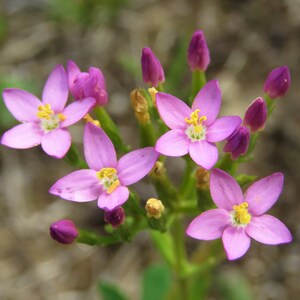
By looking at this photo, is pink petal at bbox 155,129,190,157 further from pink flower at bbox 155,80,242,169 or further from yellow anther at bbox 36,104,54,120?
yellow anther at bbox 36,104,54,120

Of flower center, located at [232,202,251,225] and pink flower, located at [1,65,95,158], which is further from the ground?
pink flower, located at [1,65,95,158]

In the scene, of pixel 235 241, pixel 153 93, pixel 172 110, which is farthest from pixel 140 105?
pixel 235 241

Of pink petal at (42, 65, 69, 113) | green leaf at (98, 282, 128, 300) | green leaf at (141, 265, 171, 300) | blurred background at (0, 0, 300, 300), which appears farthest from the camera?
blurred background at (0, 0, 300, 300)

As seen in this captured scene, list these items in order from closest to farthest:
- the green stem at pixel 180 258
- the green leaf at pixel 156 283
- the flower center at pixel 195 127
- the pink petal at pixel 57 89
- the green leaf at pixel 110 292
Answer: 1. the flower center at pixel 195 127
2. the pink petal at pixel 57 89
3. the green stem at pixel 180 258
4. the green leaf at pixel 110 292
5. the green leaf at pixel 156 283

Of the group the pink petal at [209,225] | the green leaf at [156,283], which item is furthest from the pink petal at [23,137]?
the green leaf at [156,283]

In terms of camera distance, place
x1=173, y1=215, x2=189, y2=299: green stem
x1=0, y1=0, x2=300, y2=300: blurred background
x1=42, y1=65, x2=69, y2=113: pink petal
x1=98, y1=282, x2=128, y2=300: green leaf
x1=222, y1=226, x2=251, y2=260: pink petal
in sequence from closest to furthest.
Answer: x1=222, y1=226, x2=251, y2=260: pink petal, x1=42, y1=65, x2=69, y2=113: pink petal, x1=173, y1=215, x2=189, y2=299: green stem, x1=98, y1=282, x2=128, y2=300: green leaf, x1=0, y1=0, x2=300, y2=300: blurred background

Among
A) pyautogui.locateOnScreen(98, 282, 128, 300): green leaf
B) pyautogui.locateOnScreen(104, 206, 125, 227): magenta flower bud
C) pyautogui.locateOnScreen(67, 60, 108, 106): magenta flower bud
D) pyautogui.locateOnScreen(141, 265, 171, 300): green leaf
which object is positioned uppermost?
pyautogui.locateOnScreen(67, 60, 108, 106): magenta flower bud

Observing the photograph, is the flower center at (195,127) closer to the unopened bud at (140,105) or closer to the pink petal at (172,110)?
the pink petal at (172,110)

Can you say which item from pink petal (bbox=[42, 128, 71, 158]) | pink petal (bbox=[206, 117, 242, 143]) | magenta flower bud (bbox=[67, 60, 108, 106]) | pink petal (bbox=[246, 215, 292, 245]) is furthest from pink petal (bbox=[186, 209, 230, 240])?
magenta flower bud (bbox=[67, 60, 108, 106])
